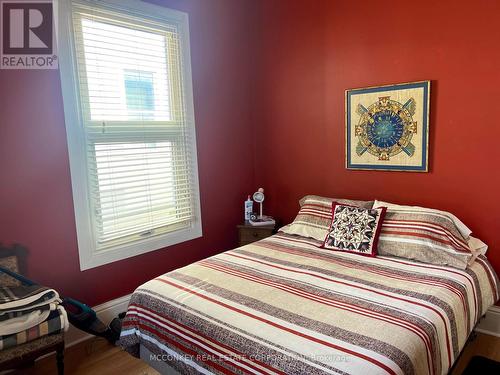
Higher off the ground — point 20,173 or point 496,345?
point 20,173

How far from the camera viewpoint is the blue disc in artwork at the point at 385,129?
2.77 m

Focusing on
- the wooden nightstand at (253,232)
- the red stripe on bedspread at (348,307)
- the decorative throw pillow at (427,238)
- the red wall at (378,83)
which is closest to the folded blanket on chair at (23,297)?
the red stripe on bedspread at (348,307)

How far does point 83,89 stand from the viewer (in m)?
2.49

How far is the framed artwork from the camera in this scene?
2.66 meters

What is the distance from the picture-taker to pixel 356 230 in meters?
2.53

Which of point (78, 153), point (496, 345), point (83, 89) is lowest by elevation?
point (496, 345)

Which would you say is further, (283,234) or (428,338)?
(283,234)

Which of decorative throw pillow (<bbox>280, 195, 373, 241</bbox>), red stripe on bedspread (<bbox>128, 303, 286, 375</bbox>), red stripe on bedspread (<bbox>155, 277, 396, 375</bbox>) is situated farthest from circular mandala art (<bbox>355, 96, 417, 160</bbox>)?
red stripe on bedspread (<bbox>128, 303, 286, 375</bbox>)

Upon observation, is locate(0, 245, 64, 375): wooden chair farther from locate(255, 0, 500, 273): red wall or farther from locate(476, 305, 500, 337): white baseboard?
locate(476, 305, 500, 337): white baseboard

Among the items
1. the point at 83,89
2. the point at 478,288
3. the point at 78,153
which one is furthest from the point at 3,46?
the point at 478,288

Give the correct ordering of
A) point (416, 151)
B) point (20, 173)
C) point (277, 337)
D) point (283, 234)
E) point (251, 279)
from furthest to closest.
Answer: point (283, 234) → point (416, 151) → point (20, 173) → point (251, 279) → point (277, 337)

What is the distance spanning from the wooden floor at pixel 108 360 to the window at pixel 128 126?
→ 56 cm

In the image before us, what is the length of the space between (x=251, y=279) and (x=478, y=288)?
1305 mm

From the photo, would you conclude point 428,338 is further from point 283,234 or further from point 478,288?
point 283,234
